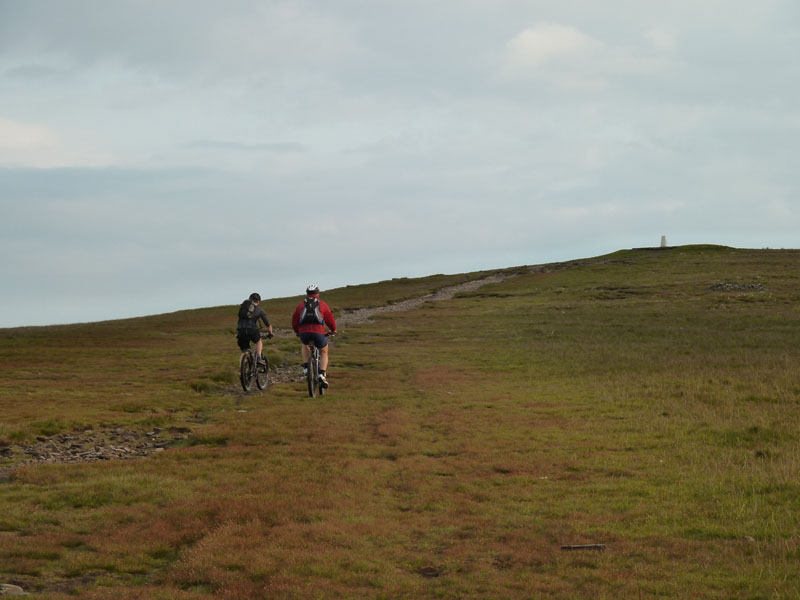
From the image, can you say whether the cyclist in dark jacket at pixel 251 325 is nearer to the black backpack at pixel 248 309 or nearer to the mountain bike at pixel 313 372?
the black backpack at pixel 248 309

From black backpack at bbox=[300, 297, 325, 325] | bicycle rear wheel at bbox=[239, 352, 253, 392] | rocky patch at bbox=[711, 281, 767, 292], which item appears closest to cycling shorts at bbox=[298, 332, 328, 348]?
black backpack at bbox=[300, 297, 325, 325]

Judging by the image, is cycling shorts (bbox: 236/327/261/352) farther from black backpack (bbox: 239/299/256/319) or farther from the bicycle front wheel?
the bicycle front wheel

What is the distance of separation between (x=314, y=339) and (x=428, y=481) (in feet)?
37.9

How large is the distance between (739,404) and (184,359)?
3009 cm

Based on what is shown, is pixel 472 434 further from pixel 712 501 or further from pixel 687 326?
pixel 687 326

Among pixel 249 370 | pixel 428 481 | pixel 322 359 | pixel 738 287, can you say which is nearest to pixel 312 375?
pixel 322 359

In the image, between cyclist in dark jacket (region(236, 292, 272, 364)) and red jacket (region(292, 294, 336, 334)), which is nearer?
red jacket (region(292, 294, 336, 334))

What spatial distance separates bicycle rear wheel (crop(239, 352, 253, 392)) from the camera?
29609 mm

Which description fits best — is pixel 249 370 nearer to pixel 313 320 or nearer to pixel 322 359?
pixel 322 359

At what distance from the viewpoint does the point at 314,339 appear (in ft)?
86.8

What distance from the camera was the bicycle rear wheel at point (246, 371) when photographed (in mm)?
29609

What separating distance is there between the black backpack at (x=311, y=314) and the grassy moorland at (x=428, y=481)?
9.68ft

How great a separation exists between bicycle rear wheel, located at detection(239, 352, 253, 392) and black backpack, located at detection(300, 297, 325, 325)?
4.52 metres

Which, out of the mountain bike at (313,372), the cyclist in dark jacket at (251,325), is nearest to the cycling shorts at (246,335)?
the cyclist in dark jacket at (251,325)
